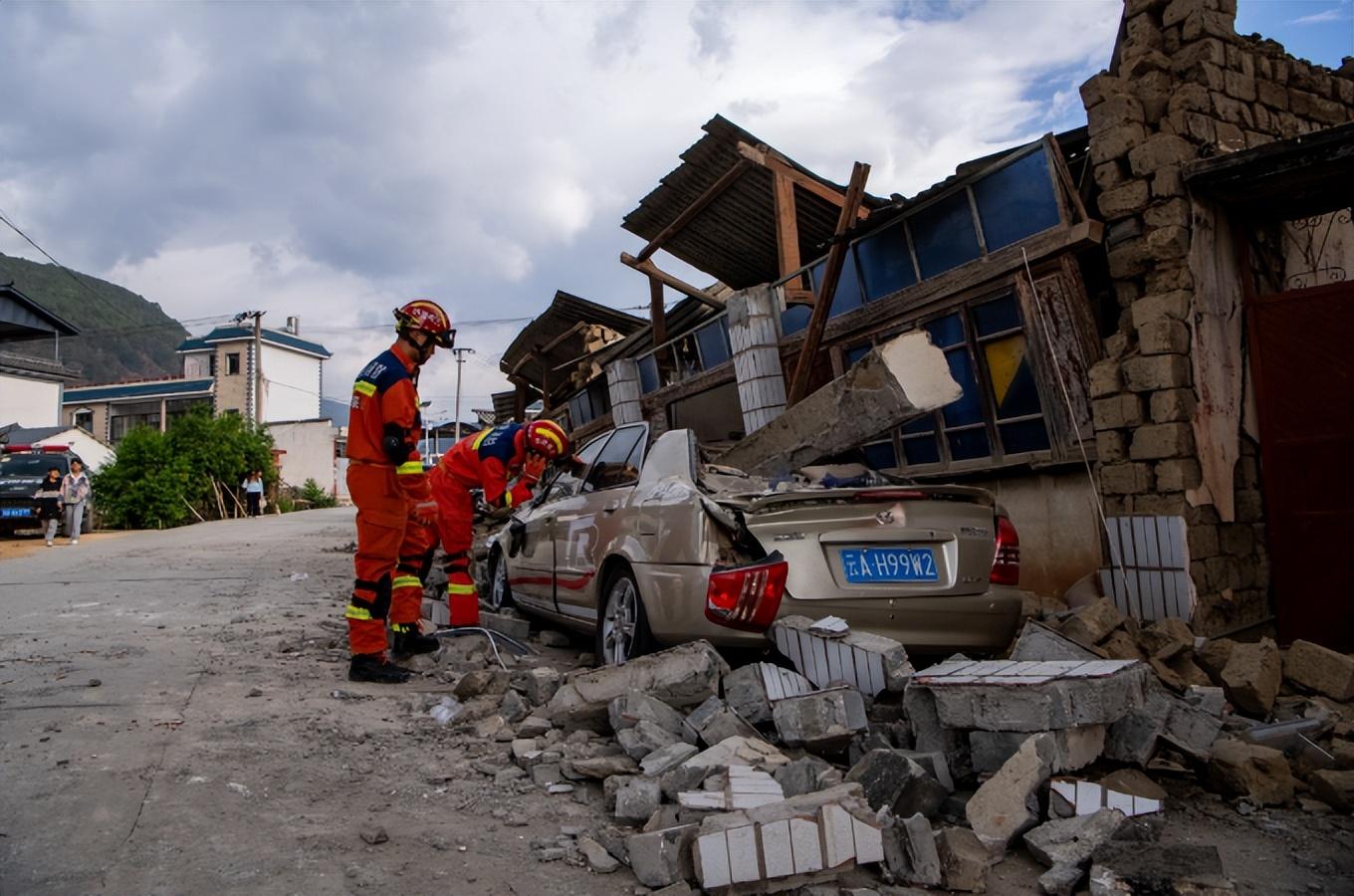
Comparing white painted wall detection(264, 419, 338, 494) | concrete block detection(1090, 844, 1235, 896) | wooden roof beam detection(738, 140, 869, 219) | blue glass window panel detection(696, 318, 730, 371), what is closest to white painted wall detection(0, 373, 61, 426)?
white painted wall detection(264, 419, 338, 494)

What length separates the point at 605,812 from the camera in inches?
118

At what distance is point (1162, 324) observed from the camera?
5523mm

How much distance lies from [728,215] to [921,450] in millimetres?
3895

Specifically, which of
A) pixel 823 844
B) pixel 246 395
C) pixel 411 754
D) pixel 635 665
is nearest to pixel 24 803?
pixel 411 754

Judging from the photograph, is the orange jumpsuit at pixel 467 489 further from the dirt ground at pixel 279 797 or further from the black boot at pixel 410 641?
the dirt ground at pixel 279 797

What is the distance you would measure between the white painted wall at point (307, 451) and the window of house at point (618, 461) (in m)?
42.6

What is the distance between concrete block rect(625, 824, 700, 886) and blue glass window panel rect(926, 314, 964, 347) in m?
5.40

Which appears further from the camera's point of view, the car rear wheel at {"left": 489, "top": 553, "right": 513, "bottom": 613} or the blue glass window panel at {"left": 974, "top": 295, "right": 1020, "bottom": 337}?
the car rear wheel at {"left": 489, "top": 553, "right": 513, "bottom": 613}

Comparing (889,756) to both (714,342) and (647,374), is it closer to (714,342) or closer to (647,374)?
(714,342)

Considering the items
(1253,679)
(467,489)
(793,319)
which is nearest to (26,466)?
(467,489)

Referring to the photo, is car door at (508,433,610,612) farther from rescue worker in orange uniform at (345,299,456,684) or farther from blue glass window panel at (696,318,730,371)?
blue glass window panel at (696,318,730,371)

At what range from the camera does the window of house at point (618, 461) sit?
17.2 feet

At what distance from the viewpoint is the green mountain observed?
78.7 metres

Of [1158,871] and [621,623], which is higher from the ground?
[621,623]
